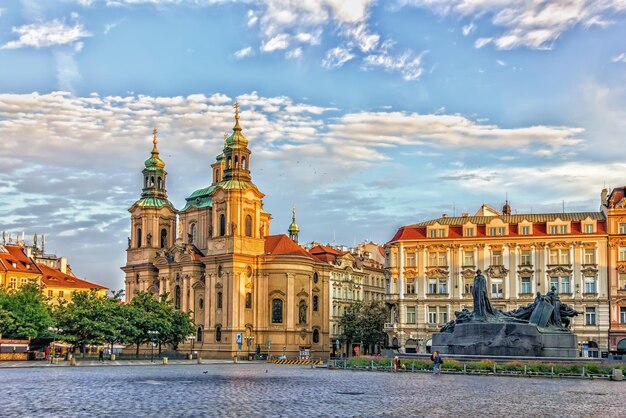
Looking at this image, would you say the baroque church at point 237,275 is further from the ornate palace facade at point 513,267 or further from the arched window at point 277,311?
the ornate palace facade at point 513,267

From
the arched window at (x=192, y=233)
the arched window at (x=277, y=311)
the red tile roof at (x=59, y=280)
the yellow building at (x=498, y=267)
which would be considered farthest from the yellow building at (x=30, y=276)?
the yellow building at (x=498, y=267)

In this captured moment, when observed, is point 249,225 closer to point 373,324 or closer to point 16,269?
point 373,324

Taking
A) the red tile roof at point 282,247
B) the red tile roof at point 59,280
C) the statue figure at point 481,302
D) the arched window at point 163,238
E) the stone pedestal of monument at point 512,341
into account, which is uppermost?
the arched window at point 163,238

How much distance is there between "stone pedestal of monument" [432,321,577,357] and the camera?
48812 millimetres

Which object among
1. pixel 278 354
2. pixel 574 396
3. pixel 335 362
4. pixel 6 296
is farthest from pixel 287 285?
pixel 574 396

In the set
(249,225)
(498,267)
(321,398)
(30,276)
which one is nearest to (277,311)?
(249,225)

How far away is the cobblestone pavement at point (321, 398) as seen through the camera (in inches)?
996

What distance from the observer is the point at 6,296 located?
273ft

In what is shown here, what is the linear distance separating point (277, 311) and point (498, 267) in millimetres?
30507

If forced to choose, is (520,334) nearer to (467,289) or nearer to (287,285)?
(467,289)

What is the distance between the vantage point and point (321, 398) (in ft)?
102

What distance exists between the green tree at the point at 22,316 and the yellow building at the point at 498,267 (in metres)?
36.3

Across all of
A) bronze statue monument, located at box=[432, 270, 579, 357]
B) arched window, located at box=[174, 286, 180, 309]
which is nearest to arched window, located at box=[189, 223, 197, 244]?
arched window, located at box=[174, 286, 180, 309]

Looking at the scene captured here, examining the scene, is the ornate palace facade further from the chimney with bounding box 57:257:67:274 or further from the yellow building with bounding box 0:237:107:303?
the chimney with bounding box 57:257:67:274
